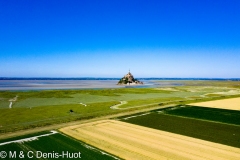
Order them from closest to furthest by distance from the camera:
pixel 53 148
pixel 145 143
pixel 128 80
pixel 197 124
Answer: pixel 53 148, pixel 145 143, pixel 197 124, pixel 128 80

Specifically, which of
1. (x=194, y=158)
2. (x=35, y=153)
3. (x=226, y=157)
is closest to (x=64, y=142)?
(x=35, y=153)

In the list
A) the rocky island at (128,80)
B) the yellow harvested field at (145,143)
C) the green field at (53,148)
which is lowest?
the yellow harvested field at (145,143)

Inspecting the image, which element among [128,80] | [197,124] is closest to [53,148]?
[197,124]

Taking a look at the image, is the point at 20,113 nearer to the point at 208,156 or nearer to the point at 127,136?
the point at 127,136

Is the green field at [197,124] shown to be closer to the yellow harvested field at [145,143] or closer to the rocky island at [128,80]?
the yellow harvested field at [145,143]

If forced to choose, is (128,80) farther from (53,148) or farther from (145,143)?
(53,148)

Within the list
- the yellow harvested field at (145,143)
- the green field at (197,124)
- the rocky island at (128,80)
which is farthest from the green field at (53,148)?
the rocky island at (128,80)

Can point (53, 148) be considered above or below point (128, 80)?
below
